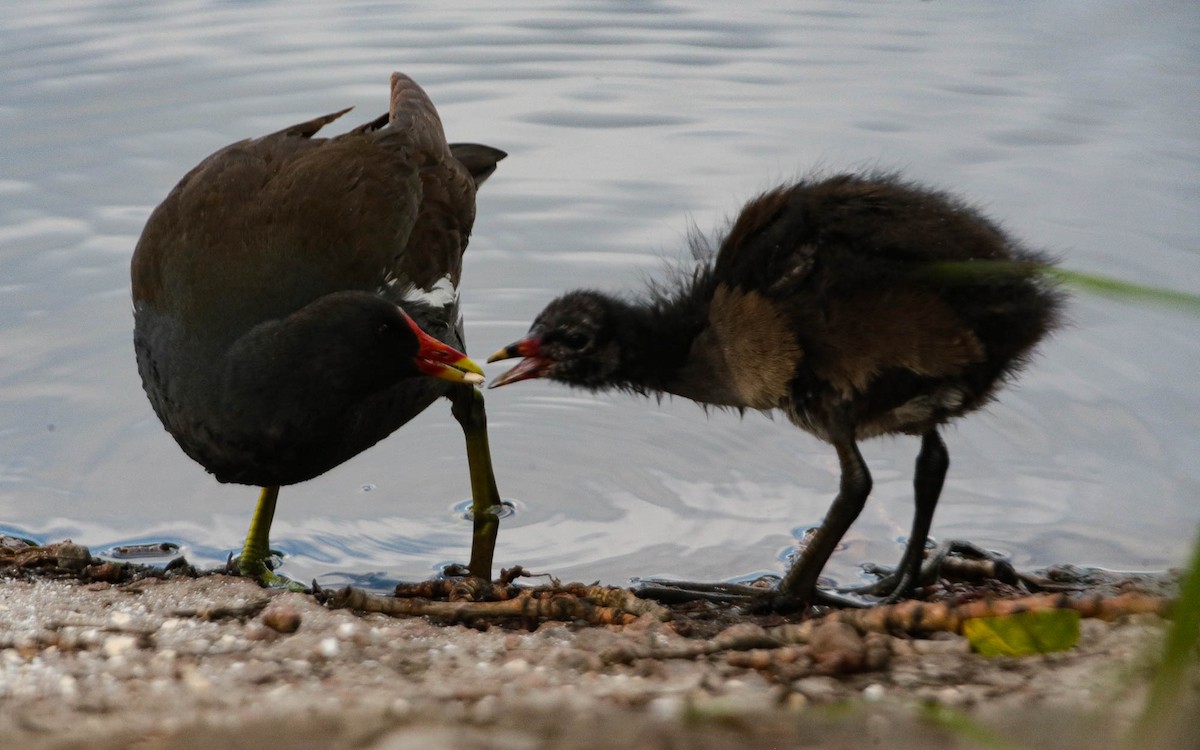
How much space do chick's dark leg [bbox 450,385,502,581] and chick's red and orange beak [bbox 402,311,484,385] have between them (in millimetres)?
657

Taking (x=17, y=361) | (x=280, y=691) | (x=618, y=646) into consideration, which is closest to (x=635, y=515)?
(x=618, y=646)

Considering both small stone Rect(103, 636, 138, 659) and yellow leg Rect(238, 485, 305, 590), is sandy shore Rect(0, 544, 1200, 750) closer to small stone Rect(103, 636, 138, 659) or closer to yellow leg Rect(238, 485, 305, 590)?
small stone Rect(103, 636, 138, 659)

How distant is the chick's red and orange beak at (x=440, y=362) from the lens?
13.2ft

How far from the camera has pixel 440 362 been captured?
13.3 ft

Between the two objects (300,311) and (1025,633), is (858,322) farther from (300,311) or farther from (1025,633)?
(300,311)

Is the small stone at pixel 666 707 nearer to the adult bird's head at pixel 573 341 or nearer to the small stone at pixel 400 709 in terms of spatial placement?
the small stone at pixel 400 709

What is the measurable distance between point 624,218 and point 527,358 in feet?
7.61

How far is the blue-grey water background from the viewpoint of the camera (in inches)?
182

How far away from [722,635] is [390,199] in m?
2.23

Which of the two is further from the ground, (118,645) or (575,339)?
(575,339)

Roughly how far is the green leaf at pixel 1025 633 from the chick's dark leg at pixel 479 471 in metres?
2.05

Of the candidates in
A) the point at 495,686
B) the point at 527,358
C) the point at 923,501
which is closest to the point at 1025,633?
the point at 495,686

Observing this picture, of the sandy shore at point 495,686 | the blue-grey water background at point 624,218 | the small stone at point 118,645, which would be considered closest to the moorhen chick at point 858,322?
the blue-grey water background at point 624,218

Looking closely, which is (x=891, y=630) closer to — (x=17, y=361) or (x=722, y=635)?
(x=722, y=635)
